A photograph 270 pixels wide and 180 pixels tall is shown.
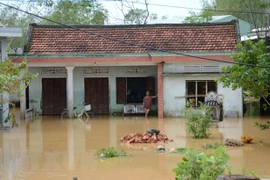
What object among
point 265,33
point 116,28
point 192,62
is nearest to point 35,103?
point 116,28

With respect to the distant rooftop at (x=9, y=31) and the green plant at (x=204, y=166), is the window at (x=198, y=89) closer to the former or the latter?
the distant rooftop at (x=9, y=31)

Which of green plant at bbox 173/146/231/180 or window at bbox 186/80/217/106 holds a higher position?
window at bbox 186/80/217/106

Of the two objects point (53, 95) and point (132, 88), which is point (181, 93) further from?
point (53, 95)

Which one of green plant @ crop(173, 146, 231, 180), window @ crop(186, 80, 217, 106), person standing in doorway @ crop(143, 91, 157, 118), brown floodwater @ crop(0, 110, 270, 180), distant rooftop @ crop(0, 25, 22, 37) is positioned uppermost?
distant rooftop @ crop(0, 25, 22, 37)

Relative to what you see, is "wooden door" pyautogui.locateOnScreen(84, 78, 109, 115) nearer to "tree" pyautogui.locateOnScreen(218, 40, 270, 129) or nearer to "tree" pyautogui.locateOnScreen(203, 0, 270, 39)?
"tree" pyautogui.locateOnScreen(203, 0, 270, 39)

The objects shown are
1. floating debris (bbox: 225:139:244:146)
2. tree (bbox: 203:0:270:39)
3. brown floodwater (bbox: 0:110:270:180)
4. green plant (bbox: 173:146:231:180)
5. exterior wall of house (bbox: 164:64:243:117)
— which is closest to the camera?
green plant (bbox: 173:146:231:180)

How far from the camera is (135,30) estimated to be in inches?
1048

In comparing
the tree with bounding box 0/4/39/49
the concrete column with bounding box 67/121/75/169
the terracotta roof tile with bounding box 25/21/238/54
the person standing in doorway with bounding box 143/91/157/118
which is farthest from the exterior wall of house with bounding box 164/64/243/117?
the tree with bounding box 0/4/39/49

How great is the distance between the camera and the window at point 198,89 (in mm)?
24394

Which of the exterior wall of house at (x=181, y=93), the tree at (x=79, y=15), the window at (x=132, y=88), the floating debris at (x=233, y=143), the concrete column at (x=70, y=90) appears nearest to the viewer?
the floating debris at (x=233, y=143)

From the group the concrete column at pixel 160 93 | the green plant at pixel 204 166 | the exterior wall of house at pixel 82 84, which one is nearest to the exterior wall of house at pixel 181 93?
the concrete column at pixel 160 93

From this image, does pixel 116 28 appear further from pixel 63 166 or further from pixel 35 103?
pixel 63 166

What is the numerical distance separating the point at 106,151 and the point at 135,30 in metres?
13.5

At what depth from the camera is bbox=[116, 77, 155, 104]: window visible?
26094 mm
